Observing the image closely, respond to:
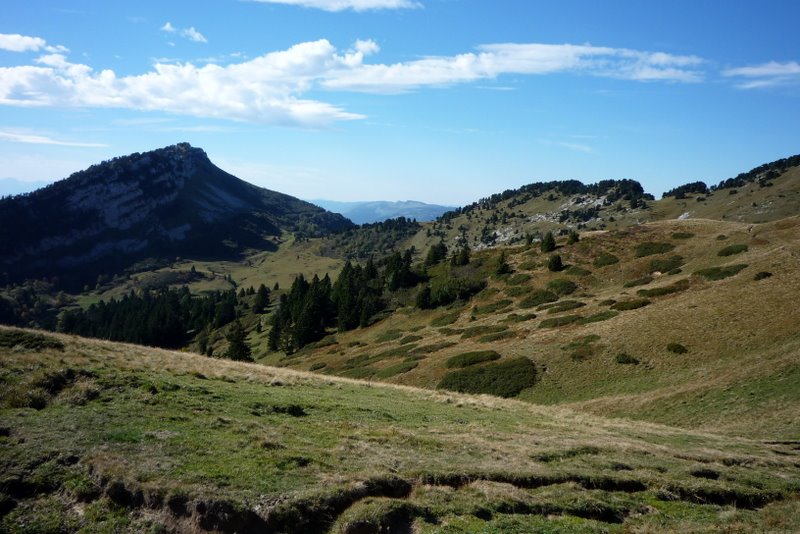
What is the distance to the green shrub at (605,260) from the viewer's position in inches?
2972

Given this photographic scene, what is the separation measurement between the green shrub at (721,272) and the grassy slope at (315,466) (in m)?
35.9

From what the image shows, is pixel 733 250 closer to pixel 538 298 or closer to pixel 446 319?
pixel 538 298

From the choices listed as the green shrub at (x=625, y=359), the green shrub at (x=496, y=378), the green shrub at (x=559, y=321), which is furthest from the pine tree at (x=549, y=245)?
the green shrub at (x=625, y=359)

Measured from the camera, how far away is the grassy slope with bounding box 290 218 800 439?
1318 inches

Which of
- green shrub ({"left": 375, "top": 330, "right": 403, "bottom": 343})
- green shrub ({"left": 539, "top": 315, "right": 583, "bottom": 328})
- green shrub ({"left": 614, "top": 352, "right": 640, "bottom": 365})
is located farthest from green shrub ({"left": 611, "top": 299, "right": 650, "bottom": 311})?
green shrub ({"left": 375, "top": 330, "right": 403, "bottom": 343})

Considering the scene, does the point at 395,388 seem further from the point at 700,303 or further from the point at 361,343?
the point at 361,343

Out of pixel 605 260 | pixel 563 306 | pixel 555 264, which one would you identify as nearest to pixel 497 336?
pixel 563 306

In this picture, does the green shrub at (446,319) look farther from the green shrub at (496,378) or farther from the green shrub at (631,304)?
the green shrub at (631,304)

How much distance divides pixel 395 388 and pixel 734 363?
2577 cm

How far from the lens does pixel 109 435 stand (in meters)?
14.6

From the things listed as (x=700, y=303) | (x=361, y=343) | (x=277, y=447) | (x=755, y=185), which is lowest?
(x=361, y=343)

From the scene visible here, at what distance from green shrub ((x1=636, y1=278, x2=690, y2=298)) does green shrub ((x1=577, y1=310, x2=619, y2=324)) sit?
18.2 ft

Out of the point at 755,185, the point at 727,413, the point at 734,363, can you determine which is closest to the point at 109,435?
the point at 727,413

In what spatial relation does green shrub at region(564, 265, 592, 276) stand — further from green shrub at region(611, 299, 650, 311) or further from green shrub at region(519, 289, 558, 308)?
green shrub at region(611, 299, 650, 311)
